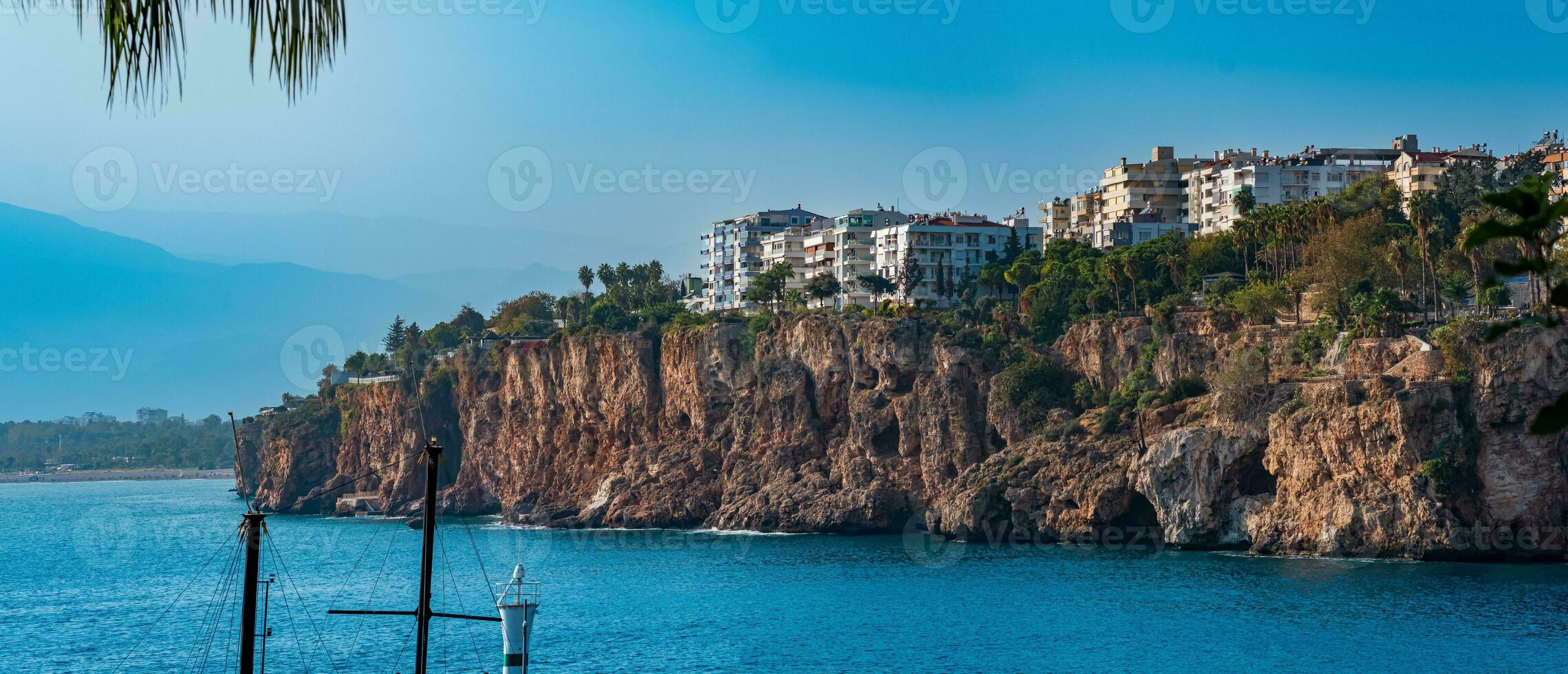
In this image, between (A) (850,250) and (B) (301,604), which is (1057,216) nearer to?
(A) (850,250)

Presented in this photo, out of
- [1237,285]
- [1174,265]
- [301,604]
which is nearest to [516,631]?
[301,604]

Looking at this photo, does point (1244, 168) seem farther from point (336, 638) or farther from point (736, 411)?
point (336, 638)

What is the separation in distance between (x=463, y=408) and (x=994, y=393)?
4770 centimetres

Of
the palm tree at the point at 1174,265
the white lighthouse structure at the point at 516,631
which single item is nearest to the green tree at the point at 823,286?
the palm tree at the point at 1174,265

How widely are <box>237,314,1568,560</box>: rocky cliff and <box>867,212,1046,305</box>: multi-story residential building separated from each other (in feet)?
64.5

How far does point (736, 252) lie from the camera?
4830 inches

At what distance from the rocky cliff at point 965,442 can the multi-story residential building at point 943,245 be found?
774 inches

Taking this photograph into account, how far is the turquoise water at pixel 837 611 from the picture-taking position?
43312 millimetres

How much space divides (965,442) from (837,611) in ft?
78.7

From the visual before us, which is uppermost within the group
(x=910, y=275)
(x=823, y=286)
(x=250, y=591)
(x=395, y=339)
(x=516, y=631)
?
(x=910, y=275)

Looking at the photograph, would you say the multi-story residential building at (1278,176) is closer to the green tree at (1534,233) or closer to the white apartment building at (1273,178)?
the white apartment building at (1273,178)

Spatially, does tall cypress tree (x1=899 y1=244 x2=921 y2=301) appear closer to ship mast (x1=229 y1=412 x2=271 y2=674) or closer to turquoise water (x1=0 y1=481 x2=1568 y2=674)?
turquoise water (x1=0 y1=481 x2=1568 y2=674)

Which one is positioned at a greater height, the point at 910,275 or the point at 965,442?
the point at 910,275

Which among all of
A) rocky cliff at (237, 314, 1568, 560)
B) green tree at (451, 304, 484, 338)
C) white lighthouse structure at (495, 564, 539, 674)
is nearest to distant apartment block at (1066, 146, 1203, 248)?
rocky cliff at (237, 314, 1568, 560)
